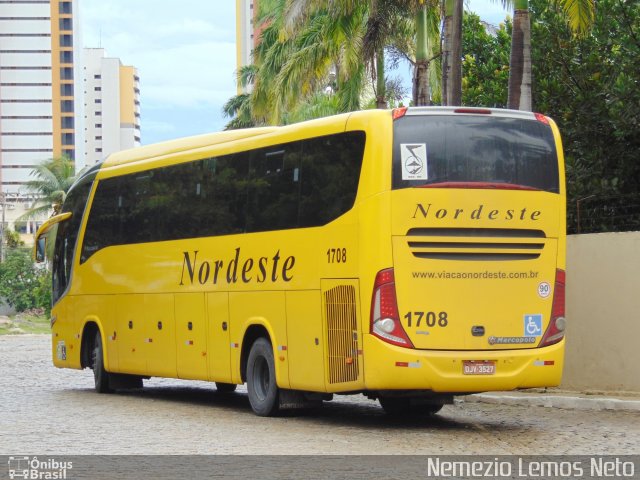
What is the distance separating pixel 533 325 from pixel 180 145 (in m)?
6.97

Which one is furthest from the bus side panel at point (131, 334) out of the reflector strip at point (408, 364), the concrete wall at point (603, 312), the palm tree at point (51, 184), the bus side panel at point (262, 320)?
the palm tree at point (51, 184)

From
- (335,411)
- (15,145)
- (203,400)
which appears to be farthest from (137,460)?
(15,145)

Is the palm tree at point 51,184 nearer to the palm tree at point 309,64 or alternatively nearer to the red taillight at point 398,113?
the palm tree at point 309,64

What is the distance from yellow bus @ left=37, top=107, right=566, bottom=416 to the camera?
13.9 m

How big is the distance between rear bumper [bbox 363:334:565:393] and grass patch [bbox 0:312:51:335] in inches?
1997

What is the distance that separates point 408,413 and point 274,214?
3321mm

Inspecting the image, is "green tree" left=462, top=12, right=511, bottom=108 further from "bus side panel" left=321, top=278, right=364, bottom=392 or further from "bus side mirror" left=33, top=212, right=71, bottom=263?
"bus side panel" left=321, top=278, right=364, bottom=392

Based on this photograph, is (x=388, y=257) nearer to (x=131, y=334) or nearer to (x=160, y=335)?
(x=160, y=335)

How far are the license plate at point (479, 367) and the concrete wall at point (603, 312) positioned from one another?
177 inches

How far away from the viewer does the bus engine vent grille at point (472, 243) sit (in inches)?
548

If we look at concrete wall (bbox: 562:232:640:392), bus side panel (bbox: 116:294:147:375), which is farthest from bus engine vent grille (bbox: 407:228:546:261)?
bus side panel (bbox: 116:294:147:375)

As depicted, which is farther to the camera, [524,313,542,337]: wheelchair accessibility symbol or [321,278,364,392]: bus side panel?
[524,313,542,337]: wheelchair accessibility symbol

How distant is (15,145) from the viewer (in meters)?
181

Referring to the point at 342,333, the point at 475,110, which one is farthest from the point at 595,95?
the point at 342,333
